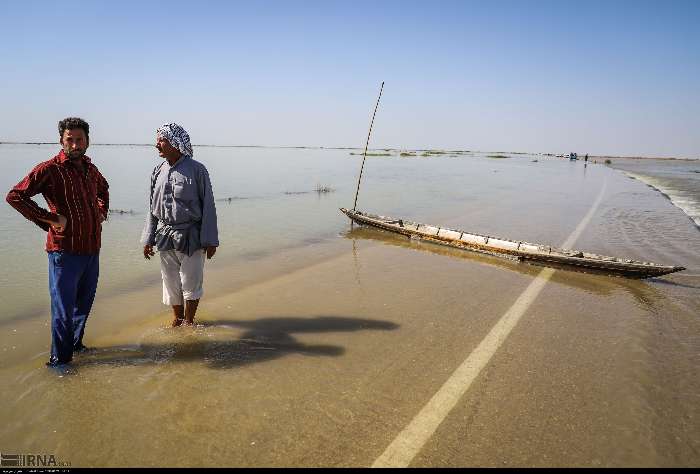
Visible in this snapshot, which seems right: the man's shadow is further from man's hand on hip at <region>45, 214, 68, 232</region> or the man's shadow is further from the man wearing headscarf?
man's hand on hip at <region>45, 214, 68, 232</region>

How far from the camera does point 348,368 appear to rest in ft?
13.5

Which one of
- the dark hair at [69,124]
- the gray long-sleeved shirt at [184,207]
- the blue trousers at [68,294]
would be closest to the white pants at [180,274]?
the gray long-sleeved shirt at [184,207]

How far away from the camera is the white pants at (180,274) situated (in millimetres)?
4504

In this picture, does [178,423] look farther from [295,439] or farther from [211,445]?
[295,439]

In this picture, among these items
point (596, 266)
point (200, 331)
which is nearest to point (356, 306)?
point (200, 331)

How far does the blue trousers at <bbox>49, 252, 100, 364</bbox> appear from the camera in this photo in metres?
3.60

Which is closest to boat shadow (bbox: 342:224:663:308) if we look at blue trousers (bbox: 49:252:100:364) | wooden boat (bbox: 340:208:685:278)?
wooden boat (bbox: 340:208:685:278)

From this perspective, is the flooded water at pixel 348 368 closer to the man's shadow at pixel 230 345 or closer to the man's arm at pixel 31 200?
the man's shadow at pixel 230 345

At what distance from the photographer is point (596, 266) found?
816 centimetres

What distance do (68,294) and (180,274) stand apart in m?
1.16

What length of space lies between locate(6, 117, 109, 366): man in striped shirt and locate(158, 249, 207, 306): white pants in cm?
80

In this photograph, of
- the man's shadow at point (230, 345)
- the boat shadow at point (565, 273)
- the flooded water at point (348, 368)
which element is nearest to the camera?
the flooded water at point (348, 368)

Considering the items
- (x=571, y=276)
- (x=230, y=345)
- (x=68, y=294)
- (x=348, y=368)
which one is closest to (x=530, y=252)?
(x=571, y=276)

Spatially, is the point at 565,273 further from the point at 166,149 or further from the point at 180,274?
the point at 166,149
